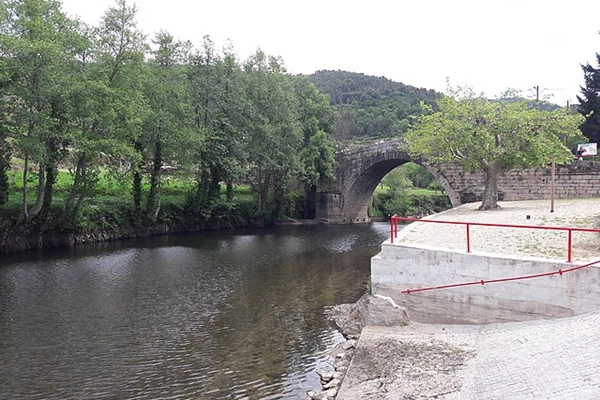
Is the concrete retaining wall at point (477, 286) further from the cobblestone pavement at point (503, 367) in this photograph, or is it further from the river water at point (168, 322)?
the river water at point (168, 322)

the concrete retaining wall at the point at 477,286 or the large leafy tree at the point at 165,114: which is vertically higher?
the large leafy tree at the point at 165,114

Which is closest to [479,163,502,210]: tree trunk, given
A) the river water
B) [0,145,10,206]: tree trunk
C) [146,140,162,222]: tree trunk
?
the river water

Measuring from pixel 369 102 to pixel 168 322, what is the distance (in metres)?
112

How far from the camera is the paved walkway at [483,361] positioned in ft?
21.9

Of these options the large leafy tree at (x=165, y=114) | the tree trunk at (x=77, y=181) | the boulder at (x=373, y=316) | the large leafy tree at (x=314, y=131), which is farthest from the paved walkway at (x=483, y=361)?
the large leafy tree at (x=314, y=131)

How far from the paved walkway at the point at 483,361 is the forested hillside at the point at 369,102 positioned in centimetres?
6408

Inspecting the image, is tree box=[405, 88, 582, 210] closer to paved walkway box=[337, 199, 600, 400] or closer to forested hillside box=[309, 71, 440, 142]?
paved walkway box=[337, 199, 600, 400]

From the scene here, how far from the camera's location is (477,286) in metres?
10.6

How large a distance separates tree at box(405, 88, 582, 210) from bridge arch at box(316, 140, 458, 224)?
17770 mm

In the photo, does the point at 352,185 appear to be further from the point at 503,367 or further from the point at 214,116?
the point at 503,367

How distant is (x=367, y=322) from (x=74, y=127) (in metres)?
18.6

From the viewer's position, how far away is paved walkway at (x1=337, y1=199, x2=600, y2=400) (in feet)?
21.9

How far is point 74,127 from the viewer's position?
2430cm

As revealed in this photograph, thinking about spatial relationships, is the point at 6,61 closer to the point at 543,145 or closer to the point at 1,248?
the point at 1,248
